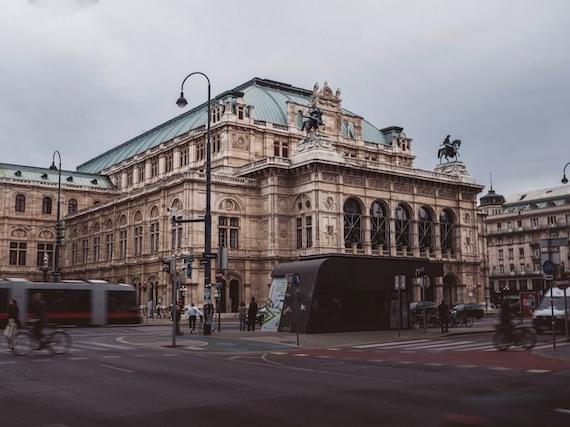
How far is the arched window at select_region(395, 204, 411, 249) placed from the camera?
2867 inches

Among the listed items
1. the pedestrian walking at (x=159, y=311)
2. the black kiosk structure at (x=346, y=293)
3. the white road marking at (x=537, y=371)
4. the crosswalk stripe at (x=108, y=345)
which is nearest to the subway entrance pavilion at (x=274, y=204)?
the pedestrian walking at (x=159, y=311)

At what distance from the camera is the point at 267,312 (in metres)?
37.6

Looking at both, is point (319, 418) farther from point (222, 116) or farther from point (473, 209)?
point (473, 209)

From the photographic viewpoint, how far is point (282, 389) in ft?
43.9

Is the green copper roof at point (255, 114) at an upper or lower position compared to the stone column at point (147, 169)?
upper

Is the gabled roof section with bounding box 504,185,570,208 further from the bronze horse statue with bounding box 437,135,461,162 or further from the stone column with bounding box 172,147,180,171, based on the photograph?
the stone column with bounding box 172,147,180,171

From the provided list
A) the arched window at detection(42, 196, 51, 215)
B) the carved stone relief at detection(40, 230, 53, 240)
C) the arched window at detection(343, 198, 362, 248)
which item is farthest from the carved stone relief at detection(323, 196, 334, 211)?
the arched window at detection(42, 196, 51, 215)

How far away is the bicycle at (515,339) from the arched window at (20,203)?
277ft

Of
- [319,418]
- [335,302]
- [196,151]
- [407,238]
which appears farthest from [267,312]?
[196,151]

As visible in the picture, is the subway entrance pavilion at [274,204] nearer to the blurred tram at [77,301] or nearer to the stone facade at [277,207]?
the stone facade at [277,207]

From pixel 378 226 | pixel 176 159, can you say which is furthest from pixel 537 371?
pixel 176 159

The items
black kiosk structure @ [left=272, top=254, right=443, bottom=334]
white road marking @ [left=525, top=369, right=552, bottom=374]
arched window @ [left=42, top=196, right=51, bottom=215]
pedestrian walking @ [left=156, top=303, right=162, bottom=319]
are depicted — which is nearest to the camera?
white road marking @ [left=525, top=369, right=552, bottom=374]

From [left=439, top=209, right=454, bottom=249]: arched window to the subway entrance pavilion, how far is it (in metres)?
0.17

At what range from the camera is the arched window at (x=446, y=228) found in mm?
77688
